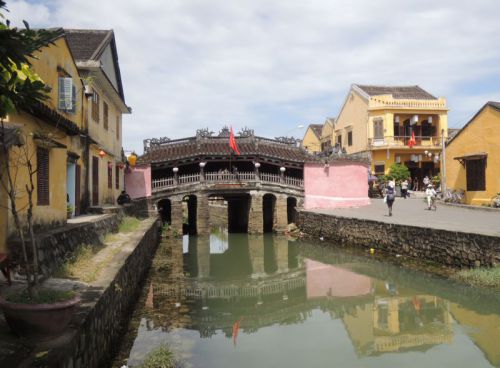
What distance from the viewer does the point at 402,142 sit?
99.2 feet

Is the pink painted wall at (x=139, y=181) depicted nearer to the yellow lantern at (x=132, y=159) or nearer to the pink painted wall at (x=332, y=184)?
the yellow lantern at (x=132, y=159)

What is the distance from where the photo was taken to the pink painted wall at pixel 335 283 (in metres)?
11.0

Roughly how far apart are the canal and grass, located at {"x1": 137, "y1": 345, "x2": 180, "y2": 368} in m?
0.21

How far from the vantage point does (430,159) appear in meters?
30.8


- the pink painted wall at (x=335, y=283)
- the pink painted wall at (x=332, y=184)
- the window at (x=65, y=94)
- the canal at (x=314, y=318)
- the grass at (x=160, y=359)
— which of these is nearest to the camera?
the grass at (x=160, y=359)

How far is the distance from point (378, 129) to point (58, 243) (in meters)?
26.1

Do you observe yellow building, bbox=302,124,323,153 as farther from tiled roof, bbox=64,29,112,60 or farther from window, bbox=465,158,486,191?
tiled roof, bbox=64,29,112,60

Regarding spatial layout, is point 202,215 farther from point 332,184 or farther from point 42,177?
point 42,177

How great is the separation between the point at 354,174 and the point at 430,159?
9.32m

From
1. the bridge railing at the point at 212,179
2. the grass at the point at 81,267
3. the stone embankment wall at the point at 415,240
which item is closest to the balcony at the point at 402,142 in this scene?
the bridge railing at the point at 212,179

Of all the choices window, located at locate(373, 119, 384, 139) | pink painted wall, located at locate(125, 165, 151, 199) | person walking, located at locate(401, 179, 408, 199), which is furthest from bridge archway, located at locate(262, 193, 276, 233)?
window, located at locate(373, 119, 384, 139)

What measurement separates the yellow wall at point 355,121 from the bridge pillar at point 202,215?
13.5 m

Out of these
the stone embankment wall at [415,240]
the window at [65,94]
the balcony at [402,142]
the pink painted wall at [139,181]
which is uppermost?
the balcony at [402,142]

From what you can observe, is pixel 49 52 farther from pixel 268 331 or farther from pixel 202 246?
pixel 202 246
